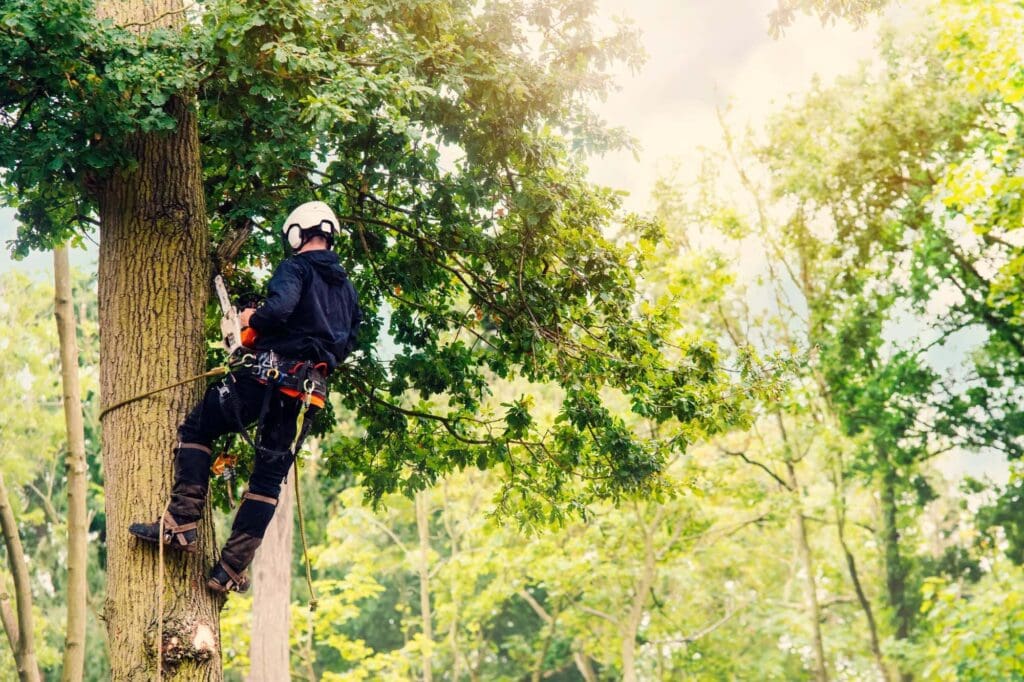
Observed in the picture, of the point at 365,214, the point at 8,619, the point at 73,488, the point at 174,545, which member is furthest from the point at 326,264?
the point at 8,619

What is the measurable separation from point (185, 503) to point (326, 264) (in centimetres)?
145

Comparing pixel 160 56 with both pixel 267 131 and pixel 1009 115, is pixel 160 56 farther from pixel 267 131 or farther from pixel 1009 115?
pixel 1009 115

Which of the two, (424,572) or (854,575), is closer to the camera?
(424,572)

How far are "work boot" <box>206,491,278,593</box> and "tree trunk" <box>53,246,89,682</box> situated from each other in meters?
3.11

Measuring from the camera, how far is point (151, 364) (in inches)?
189

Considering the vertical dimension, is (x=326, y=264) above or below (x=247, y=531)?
above

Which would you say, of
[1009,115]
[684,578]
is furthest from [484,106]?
[684,578]

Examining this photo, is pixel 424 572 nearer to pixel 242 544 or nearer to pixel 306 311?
pixel 242 544

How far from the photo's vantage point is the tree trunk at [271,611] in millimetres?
12117

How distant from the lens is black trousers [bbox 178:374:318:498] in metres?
4.64

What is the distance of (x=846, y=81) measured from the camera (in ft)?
58.8

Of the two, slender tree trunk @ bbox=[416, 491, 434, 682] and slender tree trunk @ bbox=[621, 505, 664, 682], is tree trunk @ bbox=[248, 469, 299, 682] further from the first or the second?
slender tree trunk @ bbox=[621, 505, 664, 682]

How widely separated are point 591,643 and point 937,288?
11657mm

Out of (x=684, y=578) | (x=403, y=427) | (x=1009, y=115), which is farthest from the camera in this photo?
(x=684, y=578)
